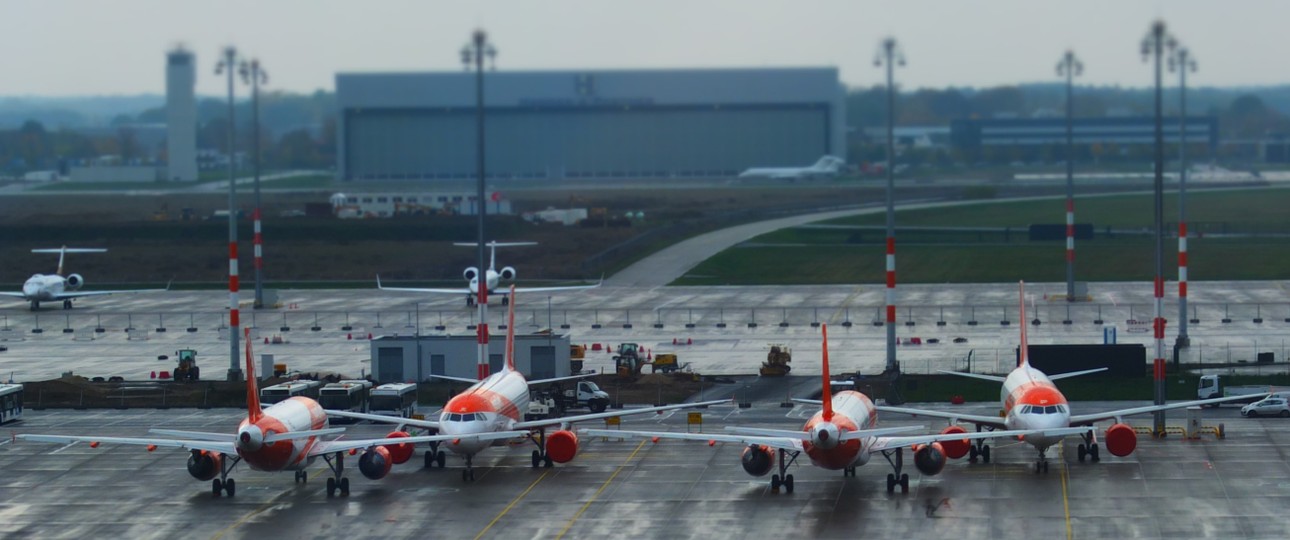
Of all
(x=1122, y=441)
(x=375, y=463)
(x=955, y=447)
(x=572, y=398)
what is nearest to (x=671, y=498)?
(x=375, y=463)

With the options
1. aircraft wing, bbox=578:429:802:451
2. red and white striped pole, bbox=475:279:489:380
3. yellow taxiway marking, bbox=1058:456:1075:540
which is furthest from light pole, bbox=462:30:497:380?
yellow taxiway marking, bbox=1058:456:1075:540

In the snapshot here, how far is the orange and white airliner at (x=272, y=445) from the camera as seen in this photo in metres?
49.6

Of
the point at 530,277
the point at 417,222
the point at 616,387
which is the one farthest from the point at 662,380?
the point at 417,222

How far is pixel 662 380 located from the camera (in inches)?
2972

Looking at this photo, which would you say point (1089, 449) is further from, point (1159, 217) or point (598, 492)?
point (598, 492)

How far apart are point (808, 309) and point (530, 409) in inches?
1689

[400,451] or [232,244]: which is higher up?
[232,244]

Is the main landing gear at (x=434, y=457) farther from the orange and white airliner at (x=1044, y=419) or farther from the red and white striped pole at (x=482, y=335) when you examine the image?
the orange and white airliner at (x=1044, y=419)

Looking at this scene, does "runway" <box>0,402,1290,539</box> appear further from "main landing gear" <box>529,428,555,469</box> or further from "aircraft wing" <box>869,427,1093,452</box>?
"aircraft wing" <box>869,427,1093,452</box>

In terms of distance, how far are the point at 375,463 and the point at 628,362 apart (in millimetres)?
27504

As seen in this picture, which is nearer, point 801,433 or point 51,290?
point 801,433

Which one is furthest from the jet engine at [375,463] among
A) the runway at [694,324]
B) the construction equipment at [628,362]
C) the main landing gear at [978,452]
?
the runway at [694,324]

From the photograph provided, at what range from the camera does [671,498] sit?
50.8 m

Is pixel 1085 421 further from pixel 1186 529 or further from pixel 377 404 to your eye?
pixel 377 404
